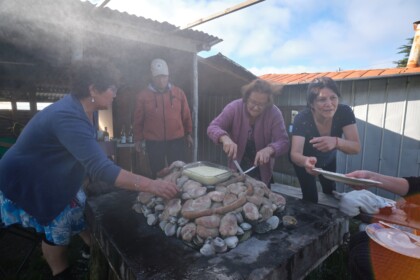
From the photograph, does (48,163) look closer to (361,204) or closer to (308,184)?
(308,184)

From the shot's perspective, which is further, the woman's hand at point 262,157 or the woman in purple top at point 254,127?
the woman in purple top at point 254,127

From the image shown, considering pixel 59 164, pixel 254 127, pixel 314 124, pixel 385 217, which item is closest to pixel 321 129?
pixel 314 124

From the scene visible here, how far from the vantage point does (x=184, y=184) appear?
240 cm

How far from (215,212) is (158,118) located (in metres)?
2.89

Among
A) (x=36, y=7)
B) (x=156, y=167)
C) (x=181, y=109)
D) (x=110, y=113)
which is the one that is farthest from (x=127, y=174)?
(x=110, y=113)

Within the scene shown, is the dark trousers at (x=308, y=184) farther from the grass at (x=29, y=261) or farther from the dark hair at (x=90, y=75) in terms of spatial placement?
the grass at (x=29, y=261)

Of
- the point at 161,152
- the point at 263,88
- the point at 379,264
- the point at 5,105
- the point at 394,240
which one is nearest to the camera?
the point at 379,264

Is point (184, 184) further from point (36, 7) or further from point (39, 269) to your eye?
point (36, 7)

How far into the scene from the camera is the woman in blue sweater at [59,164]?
6.16 feet

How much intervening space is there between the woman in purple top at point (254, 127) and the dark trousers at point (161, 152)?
161 cm

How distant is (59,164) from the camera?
2.09 metres

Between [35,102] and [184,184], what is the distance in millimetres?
9960

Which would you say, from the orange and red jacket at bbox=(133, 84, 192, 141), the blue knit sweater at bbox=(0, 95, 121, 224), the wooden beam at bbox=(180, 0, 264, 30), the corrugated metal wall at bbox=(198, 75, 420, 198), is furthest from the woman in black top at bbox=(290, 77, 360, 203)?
the corrugated metal wall at bbox=(198, 75, 420, 198)

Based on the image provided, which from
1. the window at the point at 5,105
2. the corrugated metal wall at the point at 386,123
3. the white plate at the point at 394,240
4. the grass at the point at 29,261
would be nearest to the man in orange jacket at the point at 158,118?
the grass at the point at 29,261
